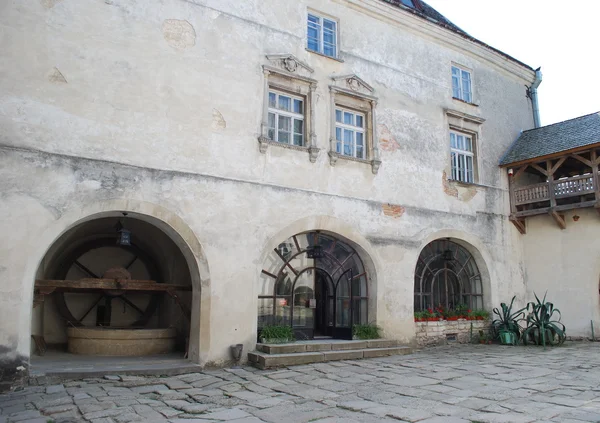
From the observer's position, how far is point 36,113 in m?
8.27

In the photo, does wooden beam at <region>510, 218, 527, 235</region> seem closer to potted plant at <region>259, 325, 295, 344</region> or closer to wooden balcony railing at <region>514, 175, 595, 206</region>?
wooden balcony railing at <region>514, 175, 595, 206</region>

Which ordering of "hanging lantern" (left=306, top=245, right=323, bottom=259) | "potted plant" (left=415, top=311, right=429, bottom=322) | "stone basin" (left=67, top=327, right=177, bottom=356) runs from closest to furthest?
1. "stone basin" (left=67, top=327, right=177, bottom=356)
2. "hanging lantern" (left=306, top=245, right=323, bottom=259)
3. "potted plant" (left=415, top=311, right=429, bottom=322)

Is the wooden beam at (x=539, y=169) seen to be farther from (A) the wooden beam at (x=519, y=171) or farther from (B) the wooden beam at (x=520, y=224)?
(B) the wooden beam at (x=520, y=224)

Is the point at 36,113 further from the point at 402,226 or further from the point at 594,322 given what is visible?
the point at 594,322

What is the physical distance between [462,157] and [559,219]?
3.15 meters

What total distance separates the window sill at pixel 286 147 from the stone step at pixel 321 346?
3908mm

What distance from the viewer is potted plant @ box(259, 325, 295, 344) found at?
33.0 ft

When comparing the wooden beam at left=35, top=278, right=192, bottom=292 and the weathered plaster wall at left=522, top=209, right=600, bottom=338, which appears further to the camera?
the weathered plaster wall at left=522, top=209, right=600, bottom=338

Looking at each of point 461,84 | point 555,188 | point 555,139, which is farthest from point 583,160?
point 461,84

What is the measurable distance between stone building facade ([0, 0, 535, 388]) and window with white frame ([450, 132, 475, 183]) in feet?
0.17

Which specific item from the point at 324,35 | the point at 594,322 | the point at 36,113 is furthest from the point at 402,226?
the point at 36,113

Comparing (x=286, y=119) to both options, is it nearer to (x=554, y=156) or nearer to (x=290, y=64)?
(x=290, y=64)

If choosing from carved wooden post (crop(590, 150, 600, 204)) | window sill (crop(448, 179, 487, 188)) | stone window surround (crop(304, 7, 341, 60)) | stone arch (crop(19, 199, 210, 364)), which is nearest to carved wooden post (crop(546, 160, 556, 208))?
carved wooden post (crop(590, 150, 600, 204))

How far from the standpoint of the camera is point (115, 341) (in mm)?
10039
